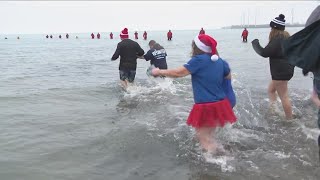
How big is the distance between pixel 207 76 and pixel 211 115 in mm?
518

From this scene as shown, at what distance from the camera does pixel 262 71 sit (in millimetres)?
16344

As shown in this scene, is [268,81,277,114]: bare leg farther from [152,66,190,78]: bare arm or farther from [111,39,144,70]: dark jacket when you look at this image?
[111,39,144,70]: dark jacket

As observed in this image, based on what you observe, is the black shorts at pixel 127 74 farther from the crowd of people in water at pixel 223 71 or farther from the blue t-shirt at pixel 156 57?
the crowd of people in water at pixel 223 71

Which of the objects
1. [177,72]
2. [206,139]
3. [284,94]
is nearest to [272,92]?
[284,94]

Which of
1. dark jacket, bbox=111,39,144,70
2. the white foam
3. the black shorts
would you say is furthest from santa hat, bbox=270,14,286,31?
the black shorts

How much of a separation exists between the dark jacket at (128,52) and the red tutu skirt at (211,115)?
5.94 m

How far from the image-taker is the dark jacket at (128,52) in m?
10.7

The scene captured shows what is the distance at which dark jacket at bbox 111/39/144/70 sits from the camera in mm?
10682

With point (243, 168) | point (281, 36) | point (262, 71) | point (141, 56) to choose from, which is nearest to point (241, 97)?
point (141, 56)

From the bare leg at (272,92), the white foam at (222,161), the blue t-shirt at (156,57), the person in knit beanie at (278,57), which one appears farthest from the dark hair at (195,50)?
the blue t-shirt at (156,57)

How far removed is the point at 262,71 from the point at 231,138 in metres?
10.8

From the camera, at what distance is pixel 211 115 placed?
4996 millimetres

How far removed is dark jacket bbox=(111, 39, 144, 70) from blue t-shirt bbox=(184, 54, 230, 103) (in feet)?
19.4

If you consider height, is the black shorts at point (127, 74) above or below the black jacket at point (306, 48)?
below
